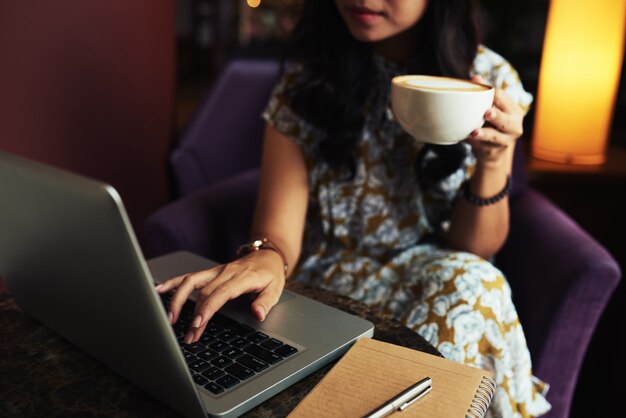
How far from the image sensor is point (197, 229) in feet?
4.46

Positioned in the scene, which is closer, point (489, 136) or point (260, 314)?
point (260, 314)

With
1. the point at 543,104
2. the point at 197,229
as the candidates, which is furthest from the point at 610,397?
the point at 197,229

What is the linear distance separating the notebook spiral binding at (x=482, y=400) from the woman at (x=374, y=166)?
0.43 meters

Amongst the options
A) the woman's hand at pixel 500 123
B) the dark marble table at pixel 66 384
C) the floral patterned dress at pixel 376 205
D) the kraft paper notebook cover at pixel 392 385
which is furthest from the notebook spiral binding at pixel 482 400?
the floral patterned dress at pixel 376 205

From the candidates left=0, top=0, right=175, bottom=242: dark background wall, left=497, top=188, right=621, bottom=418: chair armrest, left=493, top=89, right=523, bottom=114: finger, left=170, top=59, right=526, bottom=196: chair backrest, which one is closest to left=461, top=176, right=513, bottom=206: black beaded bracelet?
left=497, top=188, right=621, bottom=418: chair armrest

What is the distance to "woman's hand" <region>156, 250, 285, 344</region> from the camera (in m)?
0.73

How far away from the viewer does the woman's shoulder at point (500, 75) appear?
1243 mm

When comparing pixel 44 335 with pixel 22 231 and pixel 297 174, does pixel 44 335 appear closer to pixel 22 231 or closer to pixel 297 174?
pixel 22 231

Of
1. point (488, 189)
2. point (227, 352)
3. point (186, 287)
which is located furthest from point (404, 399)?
point (488, 189)

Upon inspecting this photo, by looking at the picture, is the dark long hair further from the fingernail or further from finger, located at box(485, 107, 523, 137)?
the fingernail

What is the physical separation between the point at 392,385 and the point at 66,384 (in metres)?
0.33

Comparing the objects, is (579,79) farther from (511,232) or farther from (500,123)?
(500,123)

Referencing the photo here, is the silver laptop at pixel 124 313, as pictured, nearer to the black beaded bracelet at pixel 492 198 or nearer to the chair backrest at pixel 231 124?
the black beaded bracelet at pixel 492 198

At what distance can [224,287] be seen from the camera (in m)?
0.77
